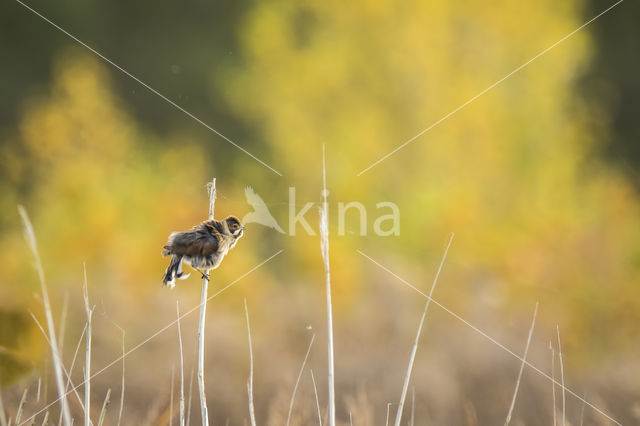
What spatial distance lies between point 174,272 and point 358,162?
5.72m

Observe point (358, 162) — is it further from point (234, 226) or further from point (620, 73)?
point (234, 226)

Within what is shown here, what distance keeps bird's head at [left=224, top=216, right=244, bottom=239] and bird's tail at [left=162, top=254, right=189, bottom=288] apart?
0.14m

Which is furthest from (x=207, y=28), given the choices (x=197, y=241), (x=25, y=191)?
(x=197, y=241)

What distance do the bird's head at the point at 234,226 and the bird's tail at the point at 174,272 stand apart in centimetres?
14

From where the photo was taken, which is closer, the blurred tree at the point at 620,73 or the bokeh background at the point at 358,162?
the bokeh background at the point at 358,162

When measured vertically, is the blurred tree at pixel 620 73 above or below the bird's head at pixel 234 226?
above

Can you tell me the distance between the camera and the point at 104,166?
6.80m

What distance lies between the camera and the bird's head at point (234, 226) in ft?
4.63

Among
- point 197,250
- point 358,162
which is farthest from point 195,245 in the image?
point 358,162

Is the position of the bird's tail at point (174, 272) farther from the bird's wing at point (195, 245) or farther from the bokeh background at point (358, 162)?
the bokeh background at point (358, 162)

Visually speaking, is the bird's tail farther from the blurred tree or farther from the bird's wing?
the blurred tree

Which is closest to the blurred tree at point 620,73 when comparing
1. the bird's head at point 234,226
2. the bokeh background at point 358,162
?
the bokeh background at point 358,162

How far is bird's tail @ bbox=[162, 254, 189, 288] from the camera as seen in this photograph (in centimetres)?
129

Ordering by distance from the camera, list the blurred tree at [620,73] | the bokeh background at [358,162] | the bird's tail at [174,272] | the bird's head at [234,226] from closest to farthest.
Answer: the bird's tail at [174,272]
the bird's head at [234,226]
the bokeh background at [358,162]
the blurred tree at [620,73]
